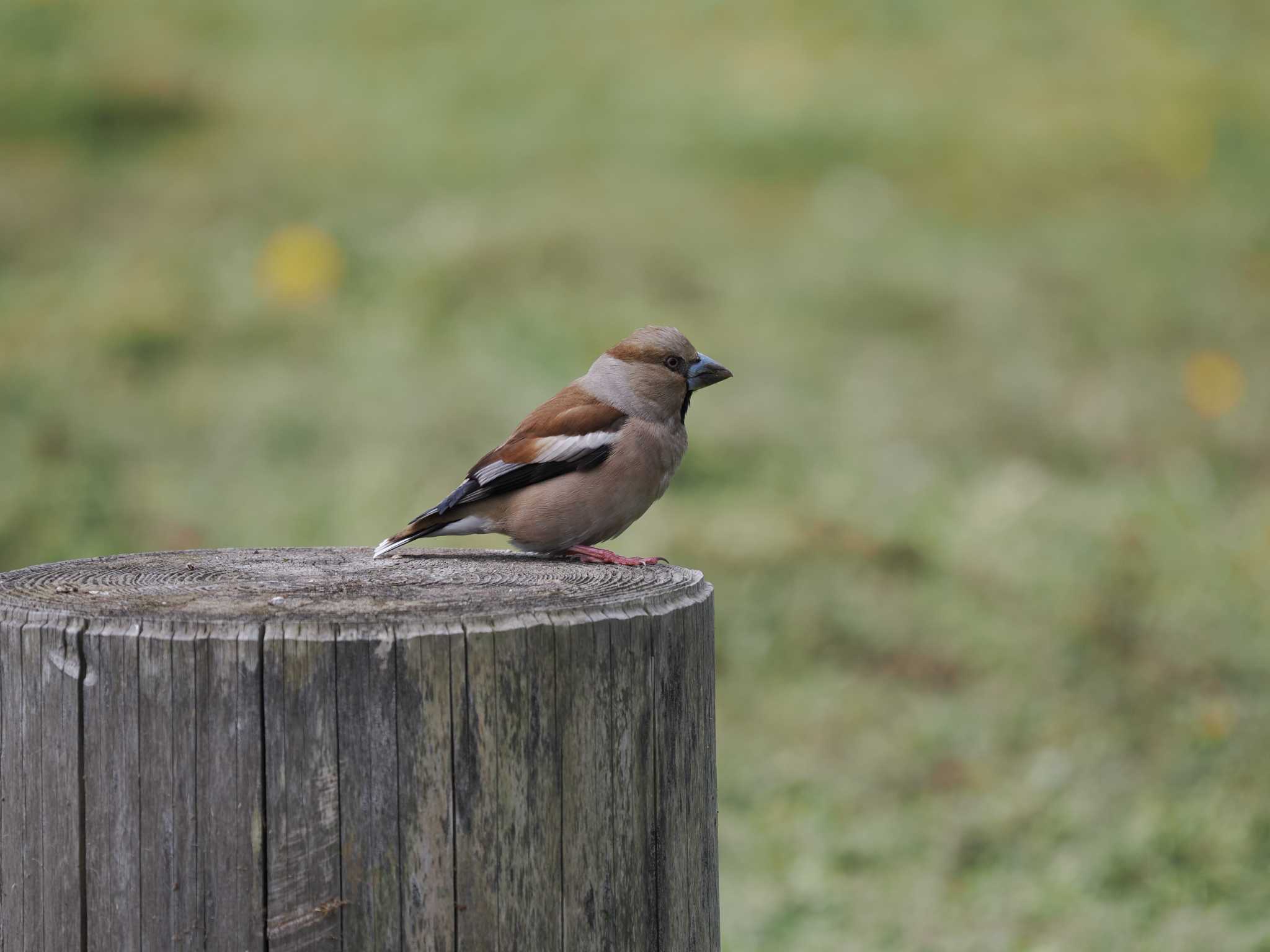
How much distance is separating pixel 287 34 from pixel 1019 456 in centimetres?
767

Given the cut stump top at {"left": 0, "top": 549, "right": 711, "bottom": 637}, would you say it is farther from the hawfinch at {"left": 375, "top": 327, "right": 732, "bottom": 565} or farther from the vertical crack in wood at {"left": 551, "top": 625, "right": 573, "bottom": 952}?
the hawfinch at {"left": 375, "top": 327, "right": 732, "bottom": 565}

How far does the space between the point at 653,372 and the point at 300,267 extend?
20.3 ft

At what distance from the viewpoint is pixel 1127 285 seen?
1045 cm

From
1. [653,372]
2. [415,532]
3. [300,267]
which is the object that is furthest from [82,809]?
[300,267]

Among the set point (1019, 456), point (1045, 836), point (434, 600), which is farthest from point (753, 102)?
A: point (434, 600)

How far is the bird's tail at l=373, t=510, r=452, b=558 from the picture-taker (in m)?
3.54

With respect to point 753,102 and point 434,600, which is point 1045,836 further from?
point 753,102

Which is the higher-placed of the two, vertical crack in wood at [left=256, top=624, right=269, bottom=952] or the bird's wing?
the bird's wing

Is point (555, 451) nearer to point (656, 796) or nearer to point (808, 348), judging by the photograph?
point (656, 796)

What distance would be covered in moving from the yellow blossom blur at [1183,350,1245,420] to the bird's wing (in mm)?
6284

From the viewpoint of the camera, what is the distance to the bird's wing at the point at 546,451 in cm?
388

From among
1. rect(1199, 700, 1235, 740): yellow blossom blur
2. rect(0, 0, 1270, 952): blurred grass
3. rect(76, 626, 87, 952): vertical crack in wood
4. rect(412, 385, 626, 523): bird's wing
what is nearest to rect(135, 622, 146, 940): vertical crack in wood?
rect(76, 626, 87, 952): vertical crack in wood

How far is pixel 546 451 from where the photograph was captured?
3914mm

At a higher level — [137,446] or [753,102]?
[753,102]
